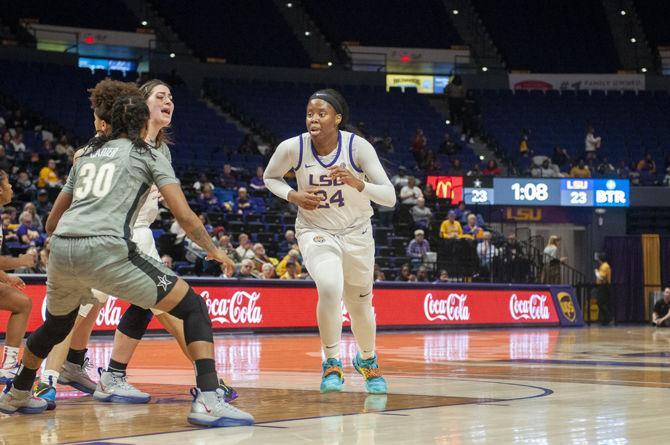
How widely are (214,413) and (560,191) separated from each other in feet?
92.5

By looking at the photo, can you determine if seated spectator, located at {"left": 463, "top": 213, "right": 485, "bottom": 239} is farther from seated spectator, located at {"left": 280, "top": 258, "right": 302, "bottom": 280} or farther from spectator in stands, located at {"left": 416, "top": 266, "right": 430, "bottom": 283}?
seated spectator, located at {"left": 280, "top": 258, "right": 302, "bottom": 280}

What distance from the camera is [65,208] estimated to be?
20.5 ft

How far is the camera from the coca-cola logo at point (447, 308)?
2136 centimetres

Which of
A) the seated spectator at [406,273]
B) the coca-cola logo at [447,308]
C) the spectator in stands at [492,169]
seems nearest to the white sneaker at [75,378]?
the coca-cola logo at [447,308]

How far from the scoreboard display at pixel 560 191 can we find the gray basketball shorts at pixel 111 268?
1062 inches

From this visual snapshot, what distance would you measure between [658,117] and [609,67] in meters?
4.51

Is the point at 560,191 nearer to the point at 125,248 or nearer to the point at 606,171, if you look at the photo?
the point at 606,171

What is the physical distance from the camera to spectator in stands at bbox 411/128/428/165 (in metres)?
33.0

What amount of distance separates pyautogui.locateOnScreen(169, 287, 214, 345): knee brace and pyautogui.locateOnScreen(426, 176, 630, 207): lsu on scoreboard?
2655 centimetres

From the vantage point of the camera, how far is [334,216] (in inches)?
308

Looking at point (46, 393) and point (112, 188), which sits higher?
point (112, 188)

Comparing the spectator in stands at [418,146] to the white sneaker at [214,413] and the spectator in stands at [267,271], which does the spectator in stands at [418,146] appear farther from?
the white sneaker at [214,413]

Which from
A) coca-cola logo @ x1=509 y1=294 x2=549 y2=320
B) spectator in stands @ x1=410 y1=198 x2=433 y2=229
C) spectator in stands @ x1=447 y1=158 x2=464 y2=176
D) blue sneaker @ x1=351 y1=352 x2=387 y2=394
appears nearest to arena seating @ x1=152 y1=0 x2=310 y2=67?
→ spectator in stands @ x1=447 y1=158 x2=464 y2=176

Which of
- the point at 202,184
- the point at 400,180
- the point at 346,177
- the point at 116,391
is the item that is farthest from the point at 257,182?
the point at 116,391
